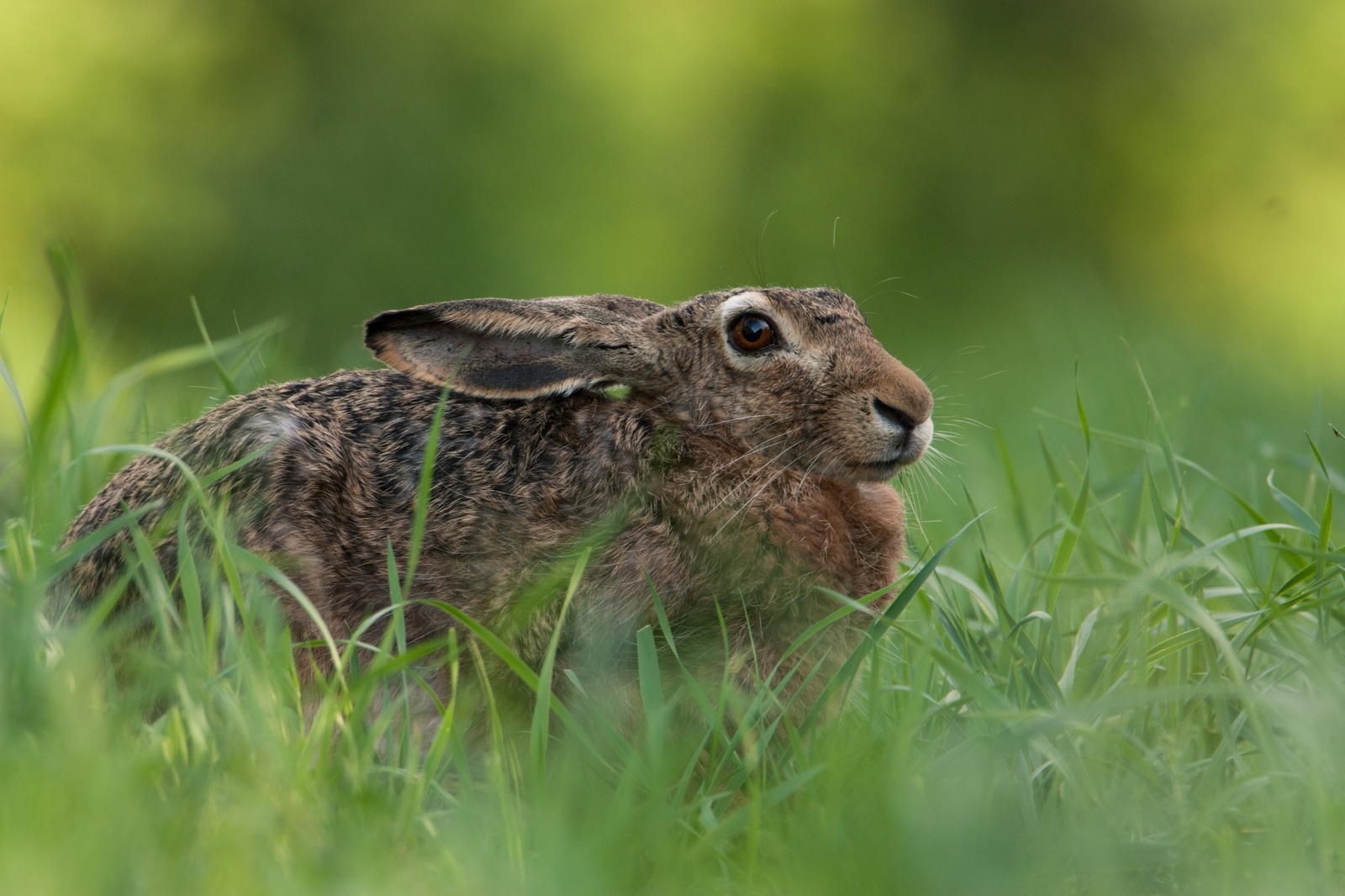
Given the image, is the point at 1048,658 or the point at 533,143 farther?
the point at 533,143

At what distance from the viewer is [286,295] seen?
32.3 feet

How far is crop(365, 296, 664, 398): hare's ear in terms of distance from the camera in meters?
3.52

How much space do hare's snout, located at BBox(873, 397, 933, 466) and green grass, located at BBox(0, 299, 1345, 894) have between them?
293 mm

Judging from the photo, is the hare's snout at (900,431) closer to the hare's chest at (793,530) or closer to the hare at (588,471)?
the hare at (588,471)

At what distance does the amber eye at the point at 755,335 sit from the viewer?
3.62 m

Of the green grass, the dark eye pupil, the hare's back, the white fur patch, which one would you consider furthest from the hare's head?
the green grass

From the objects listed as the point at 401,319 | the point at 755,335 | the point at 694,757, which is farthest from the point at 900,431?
the point at 401,319

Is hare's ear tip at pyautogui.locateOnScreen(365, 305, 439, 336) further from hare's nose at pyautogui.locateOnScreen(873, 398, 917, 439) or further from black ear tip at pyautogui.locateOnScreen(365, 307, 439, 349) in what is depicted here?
hare's nose at pyautogui.locateOnScreen(873, 398, 917, 439)

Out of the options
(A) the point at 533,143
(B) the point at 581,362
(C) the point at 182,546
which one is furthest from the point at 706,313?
(A) the point at 533,143

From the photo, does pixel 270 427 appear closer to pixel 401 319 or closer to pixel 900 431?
pixel 401 319

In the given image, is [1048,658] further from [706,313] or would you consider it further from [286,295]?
[286,295]

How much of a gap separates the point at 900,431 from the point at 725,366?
1.74ft

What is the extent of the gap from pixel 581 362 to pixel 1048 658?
1.46 m

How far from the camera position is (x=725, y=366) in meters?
3.62
